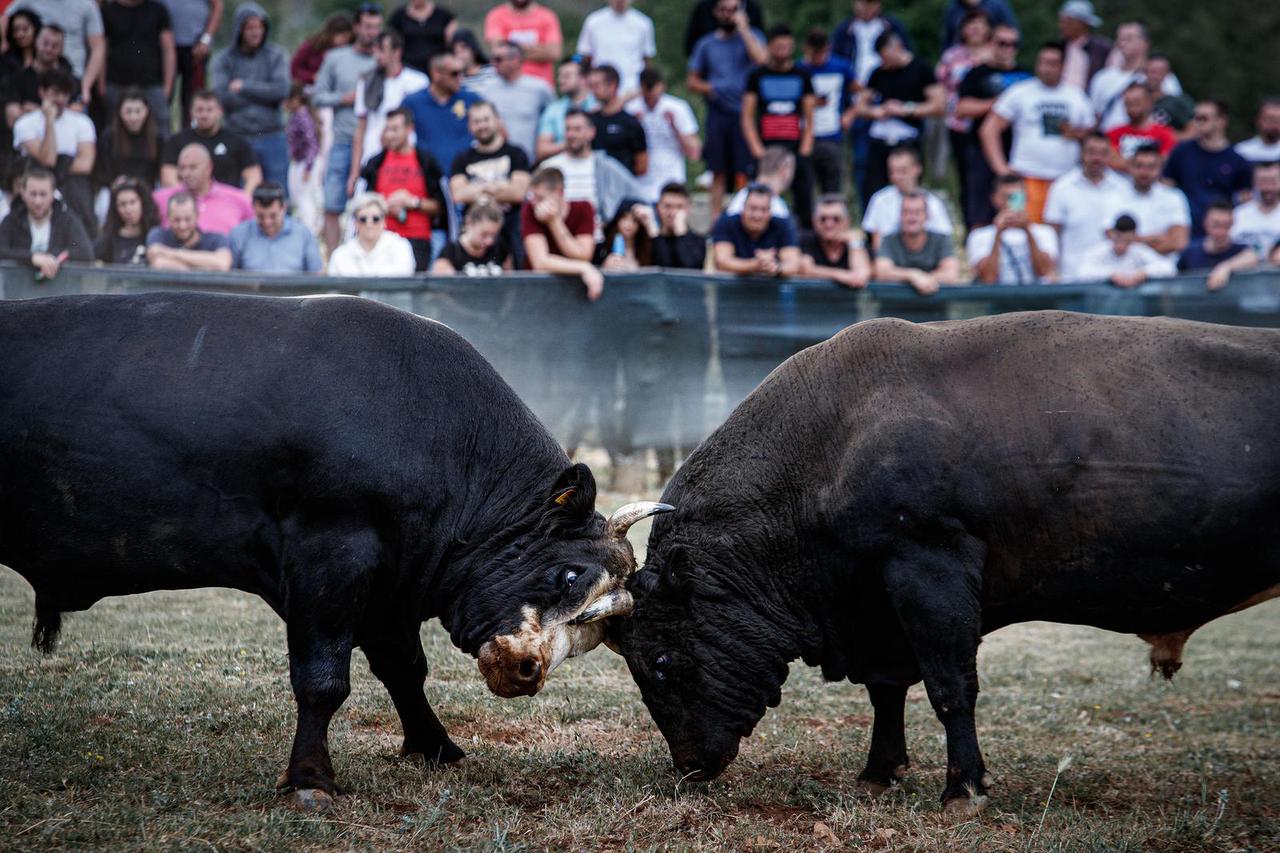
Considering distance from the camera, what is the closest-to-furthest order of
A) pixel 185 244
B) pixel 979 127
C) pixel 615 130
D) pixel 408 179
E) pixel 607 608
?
1. pixel 607 608
2. pixel 185 244
3. pixel 408 179
4. pixel 615 130
5. pixel 979 127

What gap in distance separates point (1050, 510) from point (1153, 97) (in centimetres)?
1146

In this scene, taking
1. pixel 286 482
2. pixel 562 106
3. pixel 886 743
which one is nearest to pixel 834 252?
pixel 562 106

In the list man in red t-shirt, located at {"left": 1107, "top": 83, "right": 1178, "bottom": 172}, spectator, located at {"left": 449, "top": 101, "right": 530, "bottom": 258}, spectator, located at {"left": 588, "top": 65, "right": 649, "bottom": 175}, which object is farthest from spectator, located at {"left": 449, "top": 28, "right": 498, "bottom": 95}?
man in red t-shirt, located at {"left": 1107, "top": 83, "right": 1178, "bottom": 172}

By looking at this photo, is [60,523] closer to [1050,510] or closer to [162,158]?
[1050,510]

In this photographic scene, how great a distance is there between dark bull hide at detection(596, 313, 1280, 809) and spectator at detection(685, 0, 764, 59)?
32.2ft

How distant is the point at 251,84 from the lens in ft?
45.9

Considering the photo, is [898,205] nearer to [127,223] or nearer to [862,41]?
[862,41]

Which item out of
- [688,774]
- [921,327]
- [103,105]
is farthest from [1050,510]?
[103,105]

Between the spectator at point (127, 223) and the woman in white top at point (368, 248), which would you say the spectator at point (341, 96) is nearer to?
Answer: the spectator at point (127, 223)

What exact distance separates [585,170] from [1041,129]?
4999mm

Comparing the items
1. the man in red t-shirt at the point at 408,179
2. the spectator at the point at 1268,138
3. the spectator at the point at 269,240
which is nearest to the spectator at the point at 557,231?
the man in red t-shirt at the point at 408,179

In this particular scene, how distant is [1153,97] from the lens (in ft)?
52.6

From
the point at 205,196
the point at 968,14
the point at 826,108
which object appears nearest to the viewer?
the point at 205,196

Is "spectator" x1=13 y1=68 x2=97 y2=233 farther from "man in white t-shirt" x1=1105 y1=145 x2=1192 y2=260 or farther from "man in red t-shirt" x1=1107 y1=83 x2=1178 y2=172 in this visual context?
"man in red t-shirt" x1=1107 y1=83 x2=1178 y2=172
